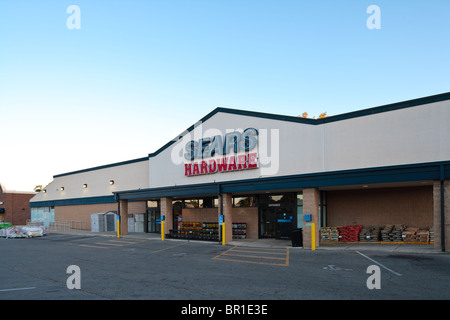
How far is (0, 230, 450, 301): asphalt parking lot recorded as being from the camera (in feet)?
32.7

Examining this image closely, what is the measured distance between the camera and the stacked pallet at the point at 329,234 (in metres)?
22.0

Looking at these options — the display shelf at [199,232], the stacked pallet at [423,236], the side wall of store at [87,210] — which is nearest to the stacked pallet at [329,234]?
the stacked pallet at [423,236]

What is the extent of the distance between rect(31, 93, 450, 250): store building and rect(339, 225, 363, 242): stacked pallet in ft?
3.93

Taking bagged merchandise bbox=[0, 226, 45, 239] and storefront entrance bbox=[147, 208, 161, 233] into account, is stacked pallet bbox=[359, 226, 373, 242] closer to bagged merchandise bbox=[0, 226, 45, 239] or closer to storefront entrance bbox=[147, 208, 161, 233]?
storefront entrance bbox=[147, 208, 161, 233]

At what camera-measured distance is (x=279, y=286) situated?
10836 millimetres

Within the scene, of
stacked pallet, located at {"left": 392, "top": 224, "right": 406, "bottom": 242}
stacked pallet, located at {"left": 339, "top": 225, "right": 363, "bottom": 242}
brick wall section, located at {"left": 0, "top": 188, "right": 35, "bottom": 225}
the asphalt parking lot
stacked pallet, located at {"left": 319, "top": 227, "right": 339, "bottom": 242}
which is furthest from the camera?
brick wall section, located at {"left": 0, "top": 188, "right": 35, "bottom": 225}

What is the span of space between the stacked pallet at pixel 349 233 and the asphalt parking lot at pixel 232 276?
3.56 m

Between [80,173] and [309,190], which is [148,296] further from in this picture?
[80,173]

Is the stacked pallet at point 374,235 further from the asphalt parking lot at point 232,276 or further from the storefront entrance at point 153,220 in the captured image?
the storefront entrance at point 153,220

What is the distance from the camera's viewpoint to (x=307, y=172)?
22.3m

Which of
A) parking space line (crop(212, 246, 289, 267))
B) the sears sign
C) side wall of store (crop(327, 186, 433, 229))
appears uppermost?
the sears sign

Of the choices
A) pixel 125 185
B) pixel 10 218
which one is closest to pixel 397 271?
pixel 125 185

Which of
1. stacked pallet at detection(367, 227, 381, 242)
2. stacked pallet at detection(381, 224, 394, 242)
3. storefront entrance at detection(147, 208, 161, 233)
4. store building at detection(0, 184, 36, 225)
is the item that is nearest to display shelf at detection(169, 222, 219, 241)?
storefront entrance at detection(147, 208, 161, 233)
